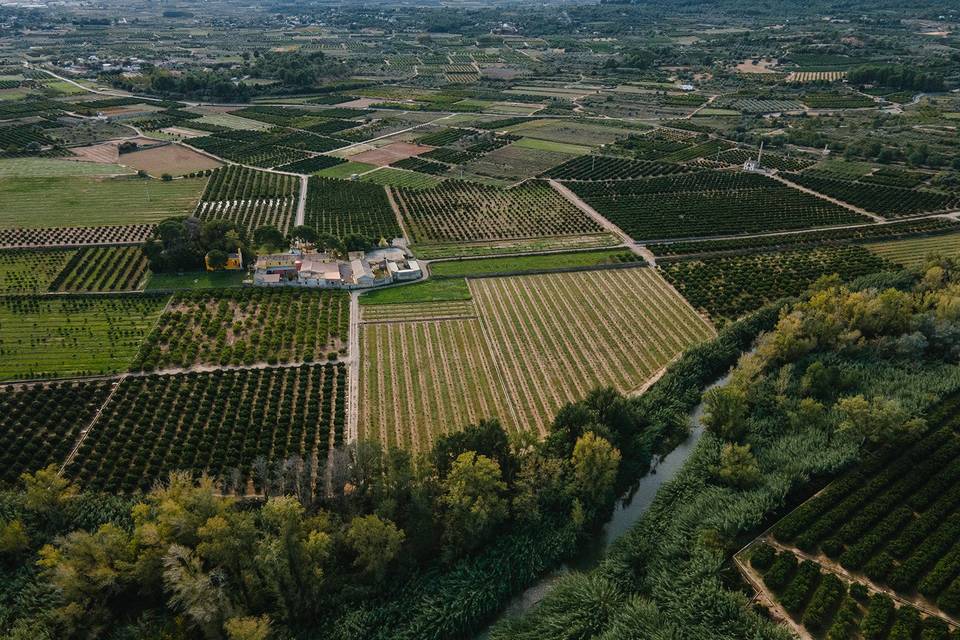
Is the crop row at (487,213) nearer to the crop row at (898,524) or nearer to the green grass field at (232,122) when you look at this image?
the crop row at (898,524)

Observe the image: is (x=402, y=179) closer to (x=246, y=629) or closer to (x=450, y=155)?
(x=450, y=155)

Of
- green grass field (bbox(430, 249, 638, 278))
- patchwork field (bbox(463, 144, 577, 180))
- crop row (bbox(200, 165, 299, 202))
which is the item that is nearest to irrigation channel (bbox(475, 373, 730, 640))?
green grass field (bbox(430, 249, 638, 278))

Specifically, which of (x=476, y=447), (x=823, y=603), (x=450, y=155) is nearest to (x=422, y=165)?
(x=450, y=155)

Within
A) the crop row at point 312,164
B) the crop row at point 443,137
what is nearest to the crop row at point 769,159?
the crop row at point 443,137

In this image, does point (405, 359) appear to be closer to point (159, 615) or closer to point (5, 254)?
point (159, 615)

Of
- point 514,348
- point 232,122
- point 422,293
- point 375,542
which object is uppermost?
point 232,122

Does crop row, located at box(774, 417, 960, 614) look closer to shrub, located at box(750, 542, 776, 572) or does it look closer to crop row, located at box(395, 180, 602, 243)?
shrub, located at box(750, 542, 776, 572)
